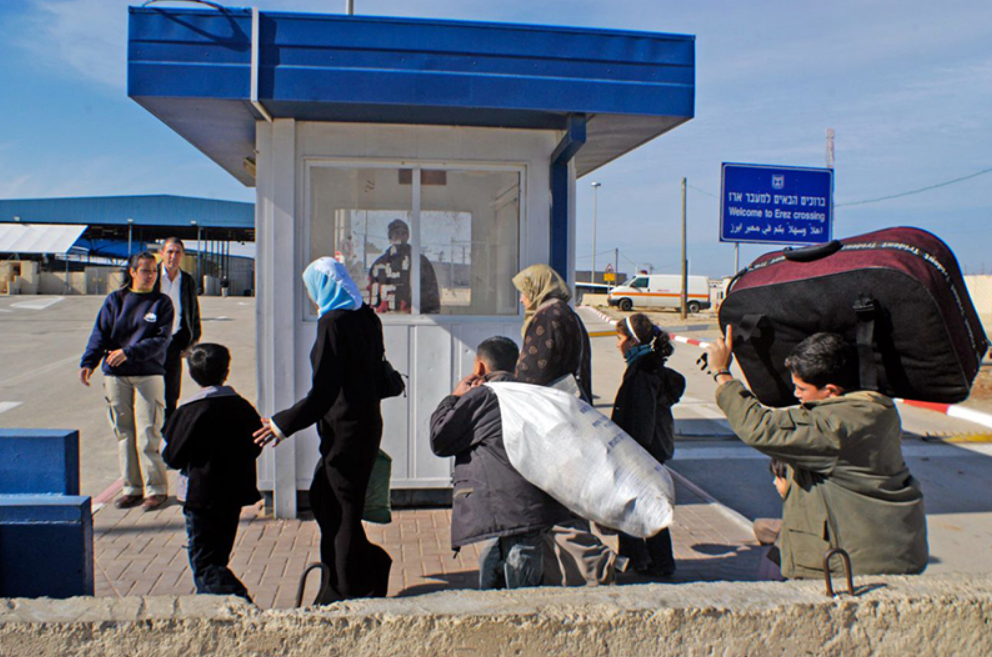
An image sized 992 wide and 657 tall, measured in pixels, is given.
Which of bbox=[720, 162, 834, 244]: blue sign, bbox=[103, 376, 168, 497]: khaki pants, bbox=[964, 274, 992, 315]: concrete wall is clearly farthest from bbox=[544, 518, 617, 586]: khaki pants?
bbox=[964, 274, 992, 315]: concrete wall

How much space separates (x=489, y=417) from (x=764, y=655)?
1.25 meters

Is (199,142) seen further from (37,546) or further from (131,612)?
(131,612)

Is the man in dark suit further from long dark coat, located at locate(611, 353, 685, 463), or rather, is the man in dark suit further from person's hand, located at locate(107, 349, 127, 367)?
long dark coat, located at locate(611, 353, 685, 463)

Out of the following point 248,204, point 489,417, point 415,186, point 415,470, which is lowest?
point 415,470

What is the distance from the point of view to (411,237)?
5.38 m

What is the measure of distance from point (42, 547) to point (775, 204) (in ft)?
20.8

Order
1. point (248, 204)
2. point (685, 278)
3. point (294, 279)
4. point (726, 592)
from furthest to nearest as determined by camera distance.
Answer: point (248, 204)
point (685, 278)
point (294, 279)
point (726, 592)

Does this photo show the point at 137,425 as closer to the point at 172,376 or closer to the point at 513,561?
the point at 172,376

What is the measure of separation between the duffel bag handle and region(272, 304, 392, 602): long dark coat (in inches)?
74.5

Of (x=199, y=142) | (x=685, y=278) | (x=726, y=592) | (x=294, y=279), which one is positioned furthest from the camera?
(x=685, y=278)

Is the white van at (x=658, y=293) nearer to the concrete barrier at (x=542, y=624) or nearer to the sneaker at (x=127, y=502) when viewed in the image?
the sneaker at (x=127, y=502)

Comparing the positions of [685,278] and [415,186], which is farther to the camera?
[685,278]

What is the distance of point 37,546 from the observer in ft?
9.29

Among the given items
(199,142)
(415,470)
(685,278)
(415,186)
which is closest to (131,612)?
(415,470)
